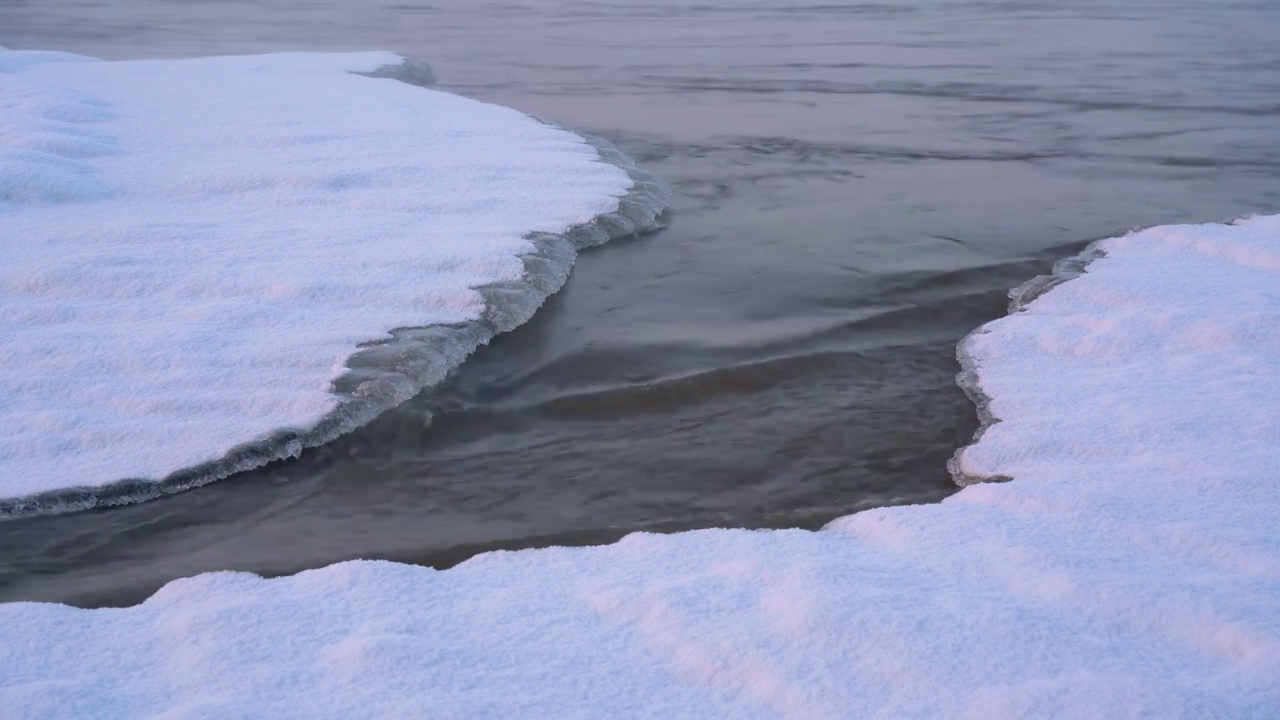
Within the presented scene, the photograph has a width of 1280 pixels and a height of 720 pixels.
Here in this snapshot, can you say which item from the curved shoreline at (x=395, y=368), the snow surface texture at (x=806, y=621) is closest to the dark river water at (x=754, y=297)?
the curved shoreline at (x=395, y=368)

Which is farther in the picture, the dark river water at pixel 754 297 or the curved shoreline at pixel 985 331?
the curved shoreline at pixel 985 331

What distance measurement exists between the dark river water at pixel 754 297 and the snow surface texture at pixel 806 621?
31 centimetres

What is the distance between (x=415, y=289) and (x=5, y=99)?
348cm

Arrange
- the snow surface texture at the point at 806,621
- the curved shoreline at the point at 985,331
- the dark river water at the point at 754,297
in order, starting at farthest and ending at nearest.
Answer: the curved shoreline at the point at 985,331
the dark river water at the point at 754,297
the snow surface texture at the point at 806,621

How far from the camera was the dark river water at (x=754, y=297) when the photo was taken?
2811 millimetres

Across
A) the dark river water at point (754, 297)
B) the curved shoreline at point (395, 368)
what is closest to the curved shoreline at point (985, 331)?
the dark river water at point (754, 297)

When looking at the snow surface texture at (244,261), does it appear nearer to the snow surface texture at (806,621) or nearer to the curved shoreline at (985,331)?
the snow surface texture at (806,621)

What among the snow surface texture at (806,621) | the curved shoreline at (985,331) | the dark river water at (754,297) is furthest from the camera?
the curved shoreline at (985,331)

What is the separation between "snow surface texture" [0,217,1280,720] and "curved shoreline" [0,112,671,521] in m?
0.55

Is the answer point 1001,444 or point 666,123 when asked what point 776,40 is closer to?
point 666,123

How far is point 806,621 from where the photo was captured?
206cm

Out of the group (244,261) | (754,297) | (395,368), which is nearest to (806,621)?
(395,368)

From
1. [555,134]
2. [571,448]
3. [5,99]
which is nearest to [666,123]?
[555,134]

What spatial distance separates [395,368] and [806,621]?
1.79m
